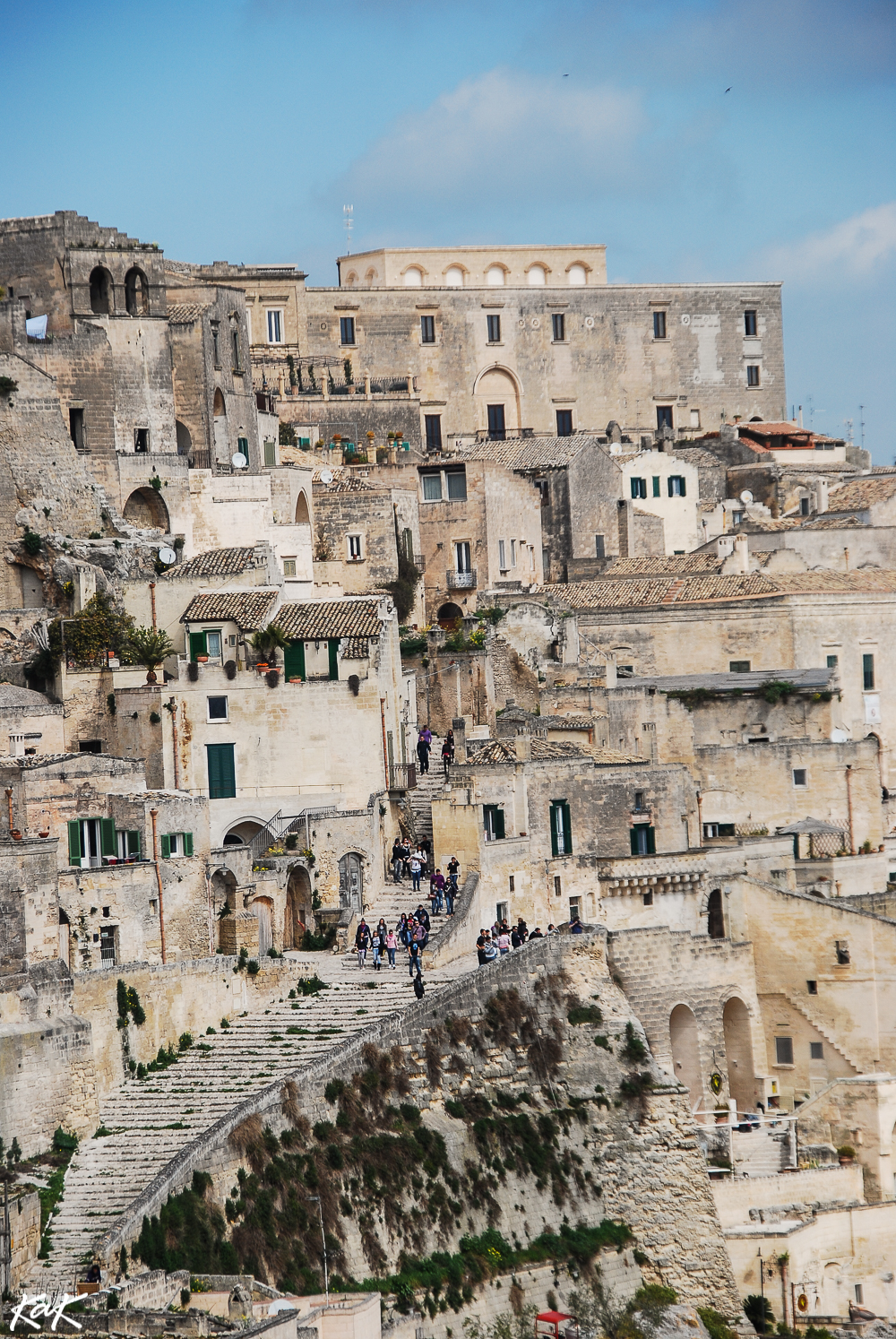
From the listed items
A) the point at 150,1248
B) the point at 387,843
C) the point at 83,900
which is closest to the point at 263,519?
the point at 387,843

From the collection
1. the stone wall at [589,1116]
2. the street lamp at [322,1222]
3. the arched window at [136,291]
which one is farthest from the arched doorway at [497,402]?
the street lamp at [322,1222]

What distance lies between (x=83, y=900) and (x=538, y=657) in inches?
734

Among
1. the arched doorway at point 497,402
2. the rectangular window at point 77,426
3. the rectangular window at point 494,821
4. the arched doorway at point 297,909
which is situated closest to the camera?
the arched doorway at point 297,909

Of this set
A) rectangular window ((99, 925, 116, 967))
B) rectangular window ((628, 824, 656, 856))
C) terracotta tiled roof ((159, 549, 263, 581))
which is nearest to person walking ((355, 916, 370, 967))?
rectangular window ((99, 925, 116, 967))

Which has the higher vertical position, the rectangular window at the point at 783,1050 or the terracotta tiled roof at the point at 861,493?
the terracotta tiled roof at the point at 861,493

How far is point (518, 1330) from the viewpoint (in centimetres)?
4388

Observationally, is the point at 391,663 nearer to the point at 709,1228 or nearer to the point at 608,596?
the point at 608,596

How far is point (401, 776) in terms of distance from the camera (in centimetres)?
5500

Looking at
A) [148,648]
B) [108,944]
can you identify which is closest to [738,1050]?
[108,944]

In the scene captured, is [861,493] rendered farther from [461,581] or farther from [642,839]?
[642,839]

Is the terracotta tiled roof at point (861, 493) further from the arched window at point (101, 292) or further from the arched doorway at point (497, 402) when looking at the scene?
the arched window at point (101, 292)

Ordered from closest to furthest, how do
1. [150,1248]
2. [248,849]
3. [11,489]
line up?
1. [150,1248]
2. [248,849]
3. [11,489]

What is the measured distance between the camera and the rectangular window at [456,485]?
68.1 metres

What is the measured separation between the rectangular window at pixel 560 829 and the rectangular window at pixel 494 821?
123 centimetres
